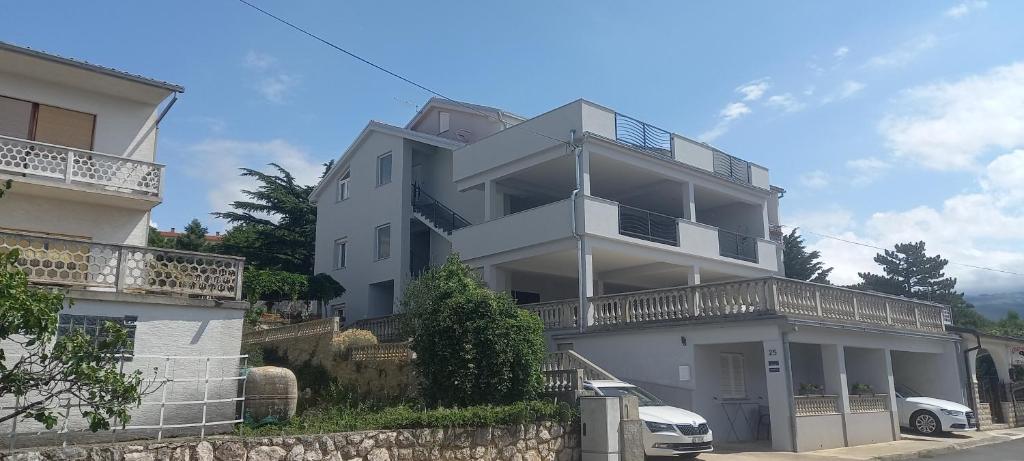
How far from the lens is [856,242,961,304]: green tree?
198 feet

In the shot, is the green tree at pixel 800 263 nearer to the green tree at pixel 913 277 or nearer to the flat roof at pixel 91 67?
the green tree at pixel 913 277

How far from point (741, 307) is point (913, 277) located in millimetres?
51037

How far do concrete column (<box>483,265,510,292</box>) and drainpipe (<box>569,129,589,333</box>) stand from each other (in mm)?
4065

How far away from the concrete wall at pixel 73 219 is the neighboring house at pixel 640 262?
35.3 feet

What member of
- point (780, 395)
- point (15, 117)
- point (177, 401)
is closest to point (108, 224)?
point (15, 117)

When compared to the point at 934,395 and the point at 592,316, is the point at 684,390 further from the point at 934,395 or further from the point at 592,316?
the point at 934,395

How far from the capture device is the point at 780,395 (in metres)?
17.1

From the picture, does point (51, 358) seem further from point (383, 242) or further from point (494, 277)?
point (383, 242)

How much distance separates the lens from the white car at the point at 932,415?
21359mm

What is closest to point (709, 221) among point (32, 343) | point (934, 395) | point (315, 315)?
point (934, 395)

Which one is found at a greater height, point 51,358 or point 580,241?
point 580,241

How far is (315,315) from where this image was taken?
105ft

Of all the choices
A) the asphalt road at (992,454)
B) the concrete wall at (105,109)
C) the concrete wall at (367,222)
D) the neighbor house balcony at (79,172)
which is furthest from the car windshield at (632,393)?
the concrete wall at (367,222)

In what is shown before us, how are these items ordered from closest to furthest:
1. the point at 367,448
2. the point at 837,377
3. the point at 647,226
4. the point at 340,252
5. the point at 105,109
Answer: the point at 367,448, the point at 105,109, the point at 837,377, the point at 647,226, the point at 340,252
